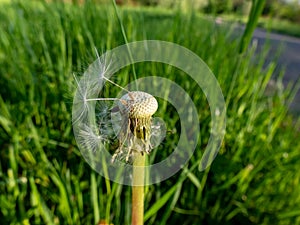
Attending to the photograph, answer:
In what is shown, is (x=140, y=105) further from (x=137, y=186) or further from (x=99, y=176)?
(x=99, y=176)

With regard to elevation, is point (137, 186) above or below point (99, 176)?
above

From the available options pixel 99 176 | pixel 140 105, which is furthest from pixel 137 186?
pixel 99 176

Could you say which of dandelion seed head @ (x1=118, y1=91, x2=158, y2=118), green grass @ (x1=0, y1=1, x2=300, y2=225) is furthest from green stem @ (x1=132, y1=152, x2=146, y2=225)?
green grass @ (x1=0, y1=1, x2=300, y2=225)

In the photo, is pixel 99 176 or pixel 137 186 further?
pixel 99 176

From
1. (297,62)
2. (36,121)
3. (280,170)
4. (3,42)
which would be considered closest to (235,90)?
(280,170)

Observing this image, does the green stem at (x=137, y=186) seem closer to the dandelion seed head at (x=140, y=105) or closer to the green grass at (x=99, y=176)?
the dandelion seed head at (x=140, y=105)

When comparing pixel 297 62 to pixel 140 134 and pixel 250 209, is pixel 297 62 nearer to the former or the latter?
pixel 250 209

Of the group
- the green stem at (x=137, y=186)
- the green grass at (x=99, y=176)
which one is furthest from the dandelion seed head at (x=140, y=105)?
the green grass at (x=99, y=176)

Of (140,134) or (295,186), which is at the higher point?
(140,134)
